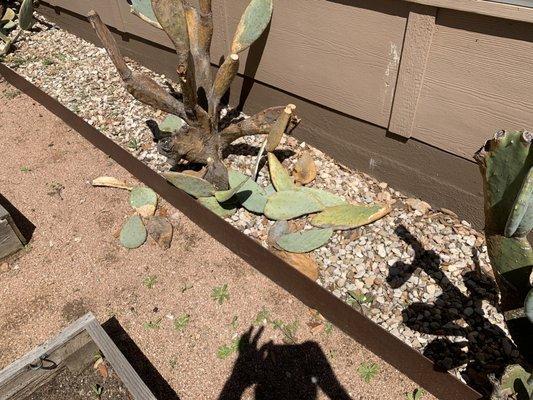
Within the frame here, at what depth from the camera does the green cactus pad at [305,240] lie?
304 cm

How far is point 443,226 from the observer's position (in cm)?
315

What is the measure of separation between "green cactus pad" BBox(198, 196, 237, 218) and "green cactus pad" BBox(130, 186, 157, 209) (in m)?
0.48

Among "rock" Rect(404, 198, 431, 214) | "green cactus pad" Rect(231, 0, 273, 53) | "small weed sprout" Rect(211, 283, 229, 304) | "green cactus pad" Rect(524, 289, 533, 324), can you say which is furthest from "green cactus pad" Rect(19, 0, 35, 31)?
"green cactus pad" Rect(524, 289, 533, 324)


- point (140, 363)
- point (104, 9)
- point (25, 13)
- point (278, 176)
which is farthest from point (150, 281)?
point (25, 13)

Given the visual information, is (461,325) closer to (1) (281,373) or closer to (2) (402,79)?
(1) (281,373)

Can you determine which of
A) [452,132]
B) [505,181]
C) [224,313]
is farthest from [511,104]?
[224,313]

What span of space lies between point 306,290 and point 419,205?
1.23 meters

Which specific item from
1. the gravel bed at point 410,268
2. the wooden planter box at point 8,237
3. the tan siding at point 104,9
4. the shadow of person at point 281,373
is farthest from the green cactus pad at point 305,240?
the tan siding at point 104,9

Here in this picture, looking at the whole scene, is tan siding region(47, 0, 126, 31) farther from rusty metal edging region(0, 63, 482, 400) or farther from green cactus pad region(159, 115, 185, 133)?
green cactus pad region(159, 115, 185, 133)

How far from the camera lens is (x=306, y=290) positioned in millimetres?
2758

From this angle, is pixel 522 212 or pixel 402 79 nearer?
pixel 522 212

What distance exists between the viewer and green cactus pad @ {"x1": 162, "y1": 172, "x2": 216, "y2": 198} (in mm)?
3143

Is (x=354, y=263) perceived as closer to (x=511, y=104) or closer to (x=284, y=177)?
(x=284, y=177)

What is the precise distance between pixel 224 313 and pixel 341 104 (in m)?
1.88
